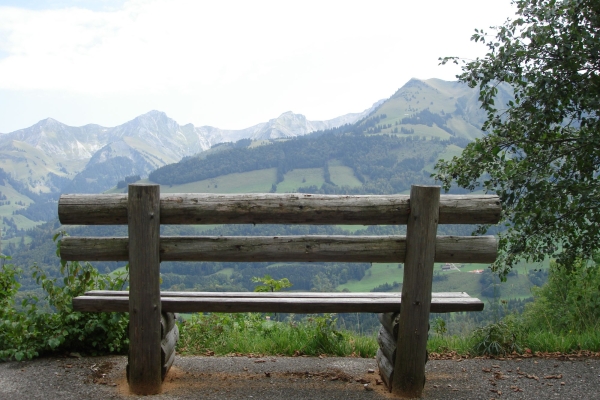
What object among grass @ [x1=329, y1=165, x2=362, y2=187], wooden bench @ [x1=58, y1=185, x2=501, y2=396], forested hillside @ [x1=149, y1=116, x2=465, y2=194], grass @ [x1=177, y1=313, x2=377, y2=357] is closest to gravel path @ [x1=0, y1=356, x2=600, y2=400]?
grass @ [x1=177, y1=313, x2=377, y2=357]

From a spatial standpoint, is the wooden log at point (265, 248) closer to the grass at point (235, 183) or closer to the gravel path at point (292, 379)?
the gravel path at point (292, 379)

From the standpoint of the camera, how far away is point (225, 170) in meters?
177

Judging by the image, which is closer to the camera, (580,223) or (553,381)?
(553,381)

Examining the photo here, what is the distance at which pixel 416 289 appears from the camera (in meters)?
3.92

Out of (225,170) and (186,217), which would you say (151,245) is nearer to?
(186,217)

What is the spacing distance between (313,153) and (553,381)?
182223mm

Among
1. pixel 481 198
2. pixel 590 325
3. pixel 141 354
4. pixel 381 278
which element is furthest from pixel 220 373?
pixel 381 278

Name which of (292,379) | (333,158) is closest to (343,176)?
(333,158)

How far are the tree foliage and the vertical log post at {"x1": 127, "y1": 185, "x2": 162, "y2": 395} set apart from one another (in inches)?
156

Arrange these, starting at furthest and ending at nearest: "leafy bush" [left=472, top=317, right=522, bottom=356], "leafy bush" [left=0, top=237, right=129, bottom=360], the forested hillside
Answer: the forested hillside, "leafy bush" [left=472, top=317, right=522, bottom=356], "leafy bush" [left=0, top=237, right=129, bottom=360]

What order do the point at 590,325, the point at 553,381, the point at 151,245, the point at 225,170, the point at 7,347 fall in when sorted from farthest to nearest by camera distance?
the point at 225,170, the point at 590,325, the point at 7,347, the point at 553,381, the point at 151,245

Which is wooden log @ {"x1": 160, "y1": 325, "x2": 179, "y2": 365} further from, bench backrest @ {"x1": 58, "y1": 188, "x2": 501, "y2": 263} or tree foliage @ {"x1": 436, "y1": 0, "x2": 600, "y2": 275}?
tree foliage @ {"x1": 436, "y1": 0, "x2": 600, "y2": 275}

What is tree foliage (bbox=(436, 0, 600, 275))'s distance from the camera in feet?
18.1

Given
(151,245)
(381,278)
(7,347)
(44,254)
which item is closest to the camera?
(151,245)
